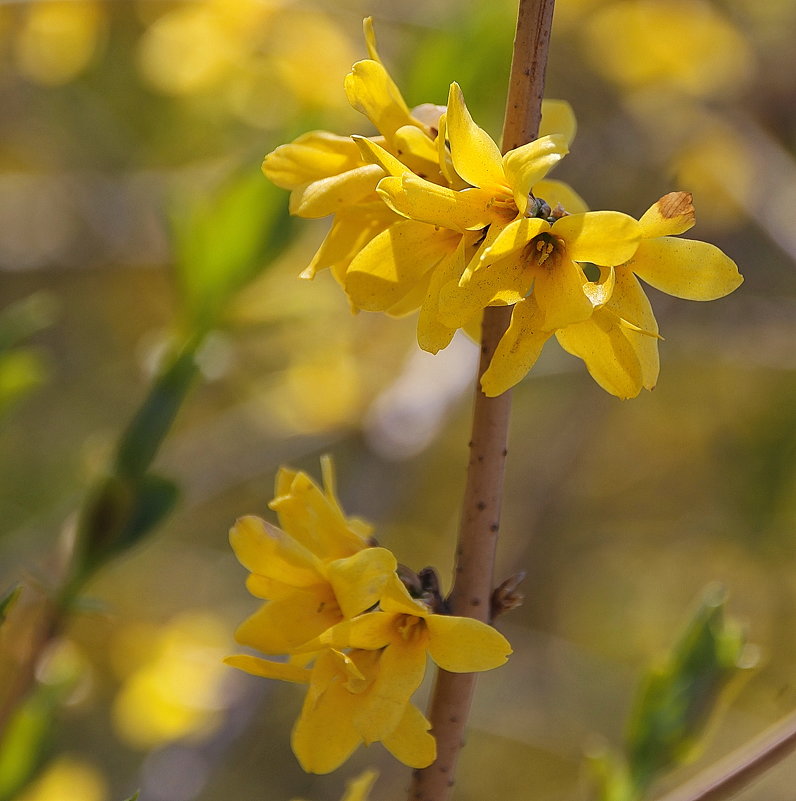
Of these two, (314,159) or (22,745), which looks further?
(22,745)

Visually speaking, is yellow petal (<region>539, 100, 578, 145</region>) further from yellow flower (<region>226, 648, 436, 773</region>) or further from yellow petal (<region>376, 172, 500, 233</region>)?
yellow flower (<region>226, 648, 436, 773</region>)

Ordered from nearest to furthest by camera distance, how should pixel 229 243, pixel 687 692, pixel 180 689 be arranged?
pixel 687 692, pixel 229 243, pixel 180 689

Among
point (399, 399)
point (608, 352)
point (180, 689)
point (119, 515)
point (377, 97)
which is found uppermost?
point (377, 97)

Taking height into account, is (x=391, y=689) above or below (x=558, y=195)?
below

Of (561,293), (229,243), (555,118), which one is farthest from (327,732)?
(229,243)

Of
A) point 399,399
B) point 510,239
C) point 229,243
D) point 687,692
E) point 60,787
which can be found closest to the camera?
point 510,239

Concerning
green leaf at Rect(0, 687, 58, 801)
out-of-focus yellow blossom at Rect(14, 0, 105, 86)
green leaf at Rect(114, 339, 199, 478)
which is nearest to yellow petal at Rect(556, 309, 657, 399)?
green leaf at Rect(114, 339, 199, 478)

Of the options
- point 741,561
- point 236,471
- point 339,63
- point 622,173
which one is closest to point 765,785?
point 741,561

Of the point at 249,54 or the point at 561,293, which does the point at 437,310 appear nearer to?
the point at 561,293
